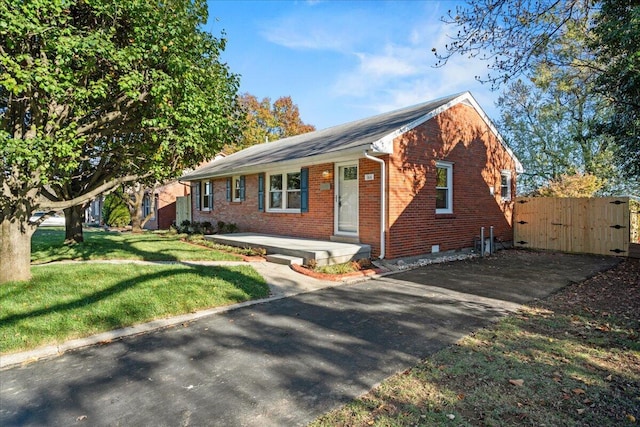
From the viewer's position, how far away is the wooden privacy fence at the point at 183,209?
19703 mm

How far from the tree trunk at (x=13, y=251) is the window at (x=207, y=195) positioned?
11.4 m

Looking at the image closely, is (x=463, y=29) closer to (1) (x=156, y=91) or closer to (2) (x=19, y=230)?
(1) (x=156, y=91)

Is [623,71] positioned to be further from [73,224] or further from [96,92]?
[73,224]

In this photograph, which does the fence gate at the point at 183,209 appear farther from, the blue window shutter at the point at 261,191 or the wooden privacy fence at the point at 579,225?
the wooden privacy fence at the point at 579,225

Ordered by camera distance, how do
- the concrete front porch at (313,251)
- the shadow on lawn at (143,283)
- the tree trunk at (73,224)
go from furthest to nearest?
the tree trunk at (73,224) < the concrete front porch at (313,251) < the shadow on lawn at (143,283)

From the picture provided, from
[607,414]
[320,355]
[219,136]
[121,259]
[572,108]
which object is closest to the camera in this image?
[607,414]

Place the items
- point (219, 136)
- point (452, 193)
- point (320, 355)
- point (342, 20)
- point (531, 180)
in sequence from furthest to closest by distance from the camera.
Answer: point (531, 180) → point (452, 193) → point (342, 20) → point (219, 136) → point (320, 355)

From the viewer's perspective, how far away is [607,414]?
8.68 ft

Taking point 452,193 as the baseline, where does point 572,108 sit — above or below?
above

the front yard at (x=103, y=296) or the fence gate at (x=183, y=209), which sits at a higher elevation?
the fence gate at (x=183, y=209)

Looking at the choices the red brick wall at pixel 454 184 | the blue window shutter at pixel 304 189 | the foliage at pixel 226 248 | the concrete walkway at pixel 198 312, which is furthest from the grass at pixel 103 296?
the red brick wall at pixel 454 184

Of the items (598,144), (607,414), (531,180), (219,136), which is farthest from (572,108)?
(607,414)

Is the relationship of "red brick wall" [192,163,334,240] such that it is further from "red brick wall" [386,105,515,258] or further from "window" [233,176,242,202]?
"red brick wall" [386,105,515,258]

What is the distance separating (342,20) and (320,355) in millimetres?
8858
